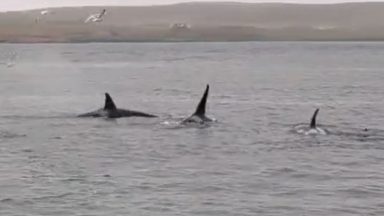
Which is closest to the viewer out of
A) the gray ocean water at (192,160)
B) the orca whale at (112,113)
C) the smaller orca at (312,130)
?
the gray ocean water at (192,160)

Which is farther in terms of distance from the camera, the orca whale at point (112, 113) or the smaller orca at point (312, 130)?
the orca whale at point (112, 113)

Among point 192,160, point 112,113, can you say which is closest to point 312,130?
point 192,160

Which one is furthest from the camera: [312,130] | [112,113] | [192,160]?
[112,113]

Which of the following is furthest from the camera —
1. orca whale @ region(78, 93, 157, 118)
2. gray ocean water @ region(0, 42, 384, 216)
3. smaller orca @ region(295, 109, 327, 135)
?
orca whale @ region(78, 93, 157, 118)

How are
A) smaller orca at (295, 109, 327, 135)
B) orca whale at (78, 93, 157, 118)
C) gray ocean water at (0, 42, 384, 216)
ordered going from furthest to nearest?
orca whale at (78, 93, 157, 118), smaller orca at (295, 109, 327, 135), gray ocean water at (0, 42, 384, 216)

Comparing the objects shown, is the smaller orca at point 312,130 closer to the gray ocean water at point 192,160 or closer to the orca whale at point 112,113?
the gray ocean water at point 192,160

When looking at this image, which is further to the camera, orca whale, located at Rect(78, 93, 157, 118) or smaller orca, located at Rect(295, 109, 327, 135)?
orca whale, located at Rect(78, 93, 157, 118)

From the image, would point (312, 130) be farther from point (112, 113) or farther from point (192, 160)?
point (112, 113)

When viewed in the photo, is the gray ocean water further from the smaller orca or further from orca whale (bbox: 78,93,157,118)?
orca whale (bbox: 78,93,157,118)

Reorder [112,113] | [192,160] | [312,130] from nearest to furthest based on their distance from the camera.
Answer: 1. [192,160]
2. [312,130]
3. [112,113]

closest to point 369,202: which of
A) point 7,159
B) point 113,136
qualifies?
point 7,159

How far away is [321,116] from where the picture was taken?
51.9m

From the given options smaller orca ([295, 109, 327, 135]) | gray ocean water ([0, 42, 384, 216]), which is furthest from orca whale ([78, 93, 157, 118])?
smaller orca ([295, 109, 327, 135])

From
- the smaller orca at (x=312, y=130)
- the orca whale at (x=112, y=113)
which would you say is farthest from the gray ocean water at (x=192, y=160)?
the orca whale at (x=112, y=113)
